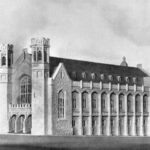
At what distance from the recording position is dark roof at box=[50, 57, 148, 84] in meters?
73.8

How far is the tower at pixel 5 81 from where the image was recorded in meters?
74.2

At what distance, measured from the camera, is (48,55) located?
68938 mm

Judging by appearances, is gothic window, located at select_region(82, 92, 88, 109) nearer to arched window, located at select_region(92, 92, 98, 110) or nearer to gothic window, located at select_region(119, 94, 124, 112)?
arched window, located at select_region(92, 92, 98, 110)

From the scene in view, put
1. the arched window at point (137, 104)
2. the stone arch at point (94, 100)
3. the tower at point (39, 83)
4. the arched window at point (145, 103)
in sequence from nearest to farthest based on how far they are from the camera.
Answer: the tower at point (39, 83) < the stone arch at point (94, 100) < the arched window at point (137, 104) < the arched window at point (145, 103)

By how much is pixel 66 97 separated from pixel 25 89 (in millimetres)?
7444

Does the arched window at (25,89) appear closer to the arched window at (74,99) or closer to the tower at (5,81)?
the tower at (5,81)

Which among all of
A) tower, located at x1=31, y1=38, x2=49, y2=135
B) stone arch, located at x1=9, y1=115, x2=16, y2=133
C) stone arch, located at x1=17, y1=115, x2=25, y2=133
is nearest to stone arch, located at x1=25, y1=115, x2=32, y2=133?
stone arch, located at x1=17, y1=115, x2=25, y2=133

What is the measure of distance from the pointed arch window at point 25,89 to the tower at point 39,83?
171 inches

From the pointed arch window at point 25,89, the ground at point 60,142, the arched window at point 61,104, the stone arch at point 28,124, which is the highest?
the pointed arch window at point 25,89

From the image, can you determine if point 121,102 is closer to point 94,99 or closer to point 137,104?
point 137,104

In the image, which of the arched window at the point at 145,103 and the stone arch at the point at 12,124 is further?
the arched window at the point at 145,103

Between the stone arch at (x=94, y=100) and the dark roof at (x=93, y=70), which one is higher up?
the dark roof at (x=93, y=70)

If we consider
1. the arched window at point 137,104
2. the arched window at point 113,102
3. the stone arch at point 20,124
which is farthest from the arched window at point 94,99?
the stone arch at point 20,124

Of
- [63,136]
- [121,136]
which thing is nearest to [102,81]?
[121,136]
